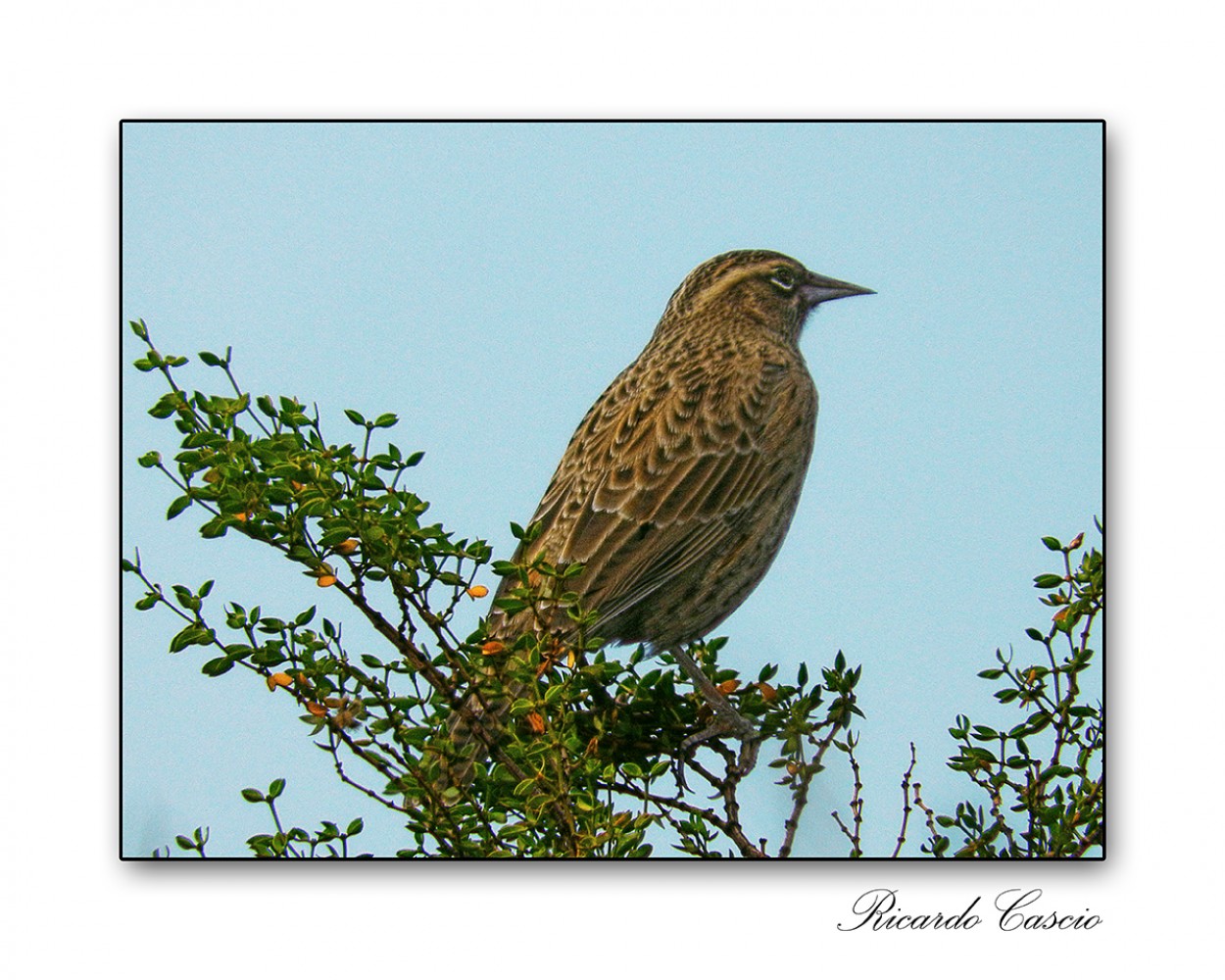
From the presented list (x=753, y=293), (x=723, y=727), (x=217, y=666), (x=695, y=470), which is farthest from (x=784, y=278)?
(x=217, y=666)

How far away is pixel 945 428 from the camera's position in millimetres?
3525

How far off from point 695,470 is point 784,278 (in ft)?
1.86

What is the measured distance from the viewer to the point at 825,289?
12.4ft

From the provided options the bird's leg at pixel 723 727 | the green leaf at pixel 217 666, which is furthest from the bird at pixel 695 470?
the green leaf at pixel 217 666

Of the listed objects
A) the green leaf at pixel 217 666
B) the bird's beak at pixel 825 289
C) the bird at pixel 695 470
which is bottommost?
the green leaf at pixel 217 666

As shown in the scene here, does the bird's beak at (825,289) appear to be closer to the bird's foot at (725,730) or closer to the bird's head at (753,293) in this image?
the bird's head at (753,293)

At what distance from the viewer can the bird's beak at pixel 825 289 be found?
3695 millimetres

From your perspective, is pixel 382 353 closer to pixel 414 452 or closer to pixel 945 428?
pixel 414 452

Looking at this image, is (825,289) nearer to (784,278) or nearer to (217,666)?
(784,278)

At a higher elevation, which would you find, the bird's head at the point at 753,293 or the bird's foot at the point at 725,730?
the bird's head at the point at 753,293

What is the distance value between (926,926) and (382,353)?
1932 mm

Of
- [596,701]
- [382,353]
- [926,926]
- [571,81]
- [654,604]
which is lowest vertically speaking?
[926,926]

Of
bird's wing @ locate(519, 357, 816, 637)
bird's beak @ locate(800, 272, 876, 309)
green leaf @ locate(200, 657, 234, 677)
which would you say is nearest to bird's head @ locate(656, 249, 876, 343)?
bird's beak @ locate(800, 272, 876, 309)
